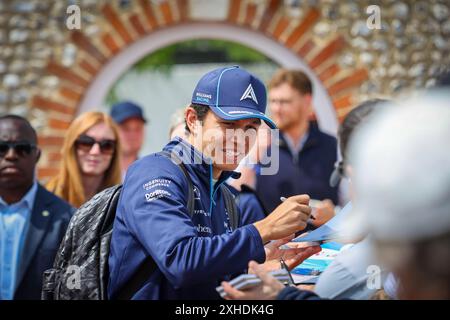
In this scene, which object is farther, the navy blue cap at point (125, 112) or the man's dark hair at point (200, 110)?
the navy blue cap at point (125, 112)

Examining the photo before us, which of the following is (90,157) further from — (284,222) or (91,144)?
(284,222)

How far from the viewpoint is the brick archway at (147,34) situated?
4988mm

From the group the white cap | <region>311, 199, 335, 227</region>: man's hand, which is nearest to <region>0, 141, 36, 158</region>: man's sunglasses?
<region>311, 199, 335, 227</region>: man's hand

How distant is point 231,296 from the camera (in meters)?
1.64

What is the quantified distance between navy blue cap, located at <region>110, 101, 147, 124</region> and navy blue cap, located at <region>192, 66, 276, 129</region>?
248 centimetres

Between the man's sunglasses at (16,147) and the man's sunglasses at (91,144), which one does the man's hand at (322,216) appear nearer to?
the man's sunglasses at (91,144)

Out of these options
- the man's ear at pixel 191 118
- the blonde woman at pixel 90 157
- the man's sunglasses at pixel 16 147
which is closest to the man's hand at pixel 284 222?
the man's ear at pixel 191 118

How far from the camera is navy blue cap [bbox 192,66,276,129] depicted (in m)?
1.85

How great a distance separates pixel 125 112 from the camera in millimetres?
4355

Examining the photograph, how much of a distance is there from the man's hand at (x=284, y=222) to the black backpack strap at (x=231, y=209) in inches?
11.8

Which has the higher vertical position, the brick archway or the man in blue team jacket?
the brick archway

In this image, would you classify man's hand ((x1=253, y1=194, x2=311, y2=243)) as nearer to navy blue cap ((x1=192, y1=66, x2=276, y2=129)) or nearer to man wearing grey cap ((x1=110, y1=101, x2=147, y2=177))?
navy blue cap ((x1=192, y1=66, x2=276, y2=129))
